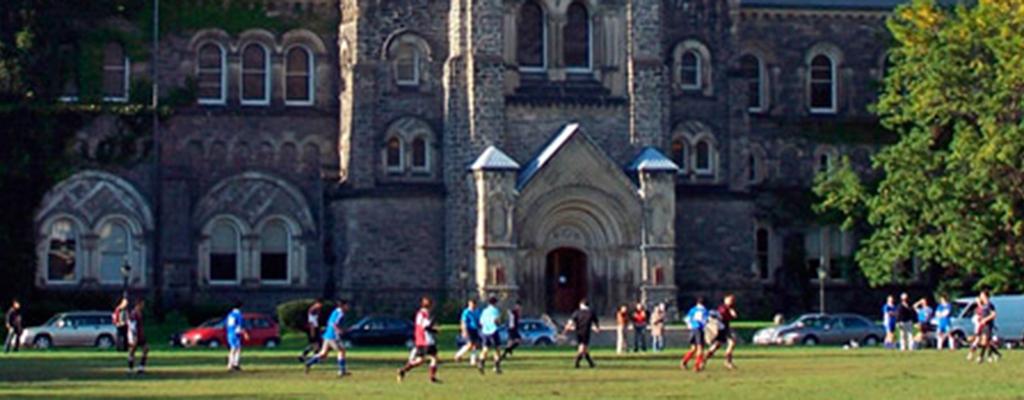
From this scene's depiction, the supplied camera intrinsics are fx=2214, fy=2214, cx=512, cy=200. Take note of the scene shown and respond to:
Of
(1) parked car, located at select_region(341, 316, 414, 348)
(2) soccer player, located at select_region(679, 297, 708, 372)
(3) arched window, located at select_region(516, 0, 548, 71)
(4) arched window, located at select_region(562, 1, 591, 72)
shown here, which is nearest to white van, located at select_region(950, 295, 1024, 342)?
(1) parked car, located at select_region(341, 316, 414, 348)

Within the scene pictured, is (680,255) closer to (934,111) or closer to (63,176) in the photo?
(934,111)

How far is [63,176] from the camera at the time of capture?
71.8 m

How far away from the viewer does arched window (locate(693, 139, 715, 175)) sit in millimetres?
75856

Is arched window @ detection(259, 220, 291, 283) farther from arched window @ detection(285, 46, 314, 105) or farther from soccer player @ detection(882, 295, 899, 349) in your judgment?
soccer player @ detection(882, 295, 899, 349)

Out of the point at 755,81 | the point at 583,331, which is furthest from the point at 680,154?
the point at 583,331

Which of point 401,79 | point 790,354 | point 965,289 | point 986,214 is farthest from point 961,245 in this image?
point 401,79

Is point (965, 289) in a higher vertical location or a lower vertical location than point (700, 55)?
lower

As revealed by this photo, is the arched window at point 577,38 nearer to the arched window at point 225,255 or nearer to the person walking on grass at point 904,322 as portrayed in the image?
the arched window at point 225,255

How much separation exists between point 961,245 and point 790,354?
46.1 ft

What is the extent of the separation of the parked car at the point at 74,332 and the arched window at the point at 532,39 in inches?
663

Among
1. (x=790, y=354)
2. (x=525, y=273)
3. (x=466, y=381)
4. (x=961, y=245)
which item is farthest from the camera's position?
(x=525, y=273)

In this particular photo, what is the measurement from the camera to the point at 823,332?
67.3m

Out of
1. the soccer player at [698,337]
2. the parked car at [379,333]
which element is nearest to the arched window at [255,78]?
the parked car at [379,333]

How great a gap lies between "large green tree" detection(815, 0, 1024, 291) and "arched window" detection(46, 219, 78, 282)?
25.3m
